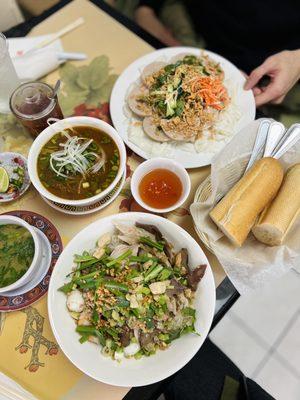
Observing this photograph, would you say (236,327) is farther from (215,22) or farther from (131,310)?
(215,22)

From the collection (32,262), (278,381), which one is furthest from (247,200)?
(278,381)

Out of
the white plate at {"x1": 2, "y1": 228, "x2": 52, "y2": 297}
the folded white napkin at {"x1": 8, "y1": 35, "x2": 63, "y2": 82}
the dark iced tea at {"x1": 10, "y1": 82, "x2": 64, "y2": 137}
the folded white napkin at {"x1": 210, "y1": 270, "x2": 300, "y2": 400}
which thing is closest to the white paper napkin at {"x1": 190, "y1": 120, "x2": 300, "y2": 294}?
the white plate at {"x1": 2, "y1": 228, "x2": 52, "y2": 297}

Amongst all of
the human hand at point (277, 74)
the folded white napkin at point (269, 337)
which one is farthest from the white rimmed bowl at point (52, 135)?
the folded white napkin at point (269, 337)

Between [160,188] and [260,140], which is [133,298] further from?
[260,140]

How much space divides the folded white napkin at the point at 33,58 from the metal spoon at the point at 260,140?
0.95m

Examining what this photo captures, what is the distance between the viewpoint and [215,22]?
2.07m

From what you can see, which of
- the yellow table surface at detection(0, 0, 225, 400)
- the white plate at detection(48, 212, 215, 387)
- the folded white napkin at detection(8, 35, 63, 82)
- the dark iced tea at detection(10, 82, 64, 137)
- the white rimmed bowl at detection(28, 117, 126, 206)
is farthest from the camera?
the folded white napkin at detection(8, 35, 63, 82)

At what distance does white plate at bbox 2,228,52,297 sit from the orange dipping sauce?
370mm

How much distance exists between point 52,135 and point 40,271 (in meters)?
0.49

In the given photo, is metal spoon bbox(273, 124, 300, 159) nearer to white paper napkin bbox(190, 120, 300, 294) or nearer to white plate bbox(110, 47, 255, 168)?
white paper napkin bbox(190, 120, 300, 294)

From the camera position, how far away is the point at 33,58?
1.66m

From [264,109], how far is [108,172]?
1.12 metres

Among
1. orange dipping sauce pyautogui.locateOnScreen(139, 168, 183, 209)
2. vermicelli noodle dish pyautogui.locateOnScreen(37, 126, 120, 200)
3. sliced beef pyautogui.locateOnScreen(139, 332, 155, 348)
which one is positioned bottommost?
sliced beef pyautogui.locateOnScreen(139, 332, 155, 348)

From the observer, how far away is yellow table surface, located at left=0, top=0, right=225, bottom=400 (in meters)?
1.20
